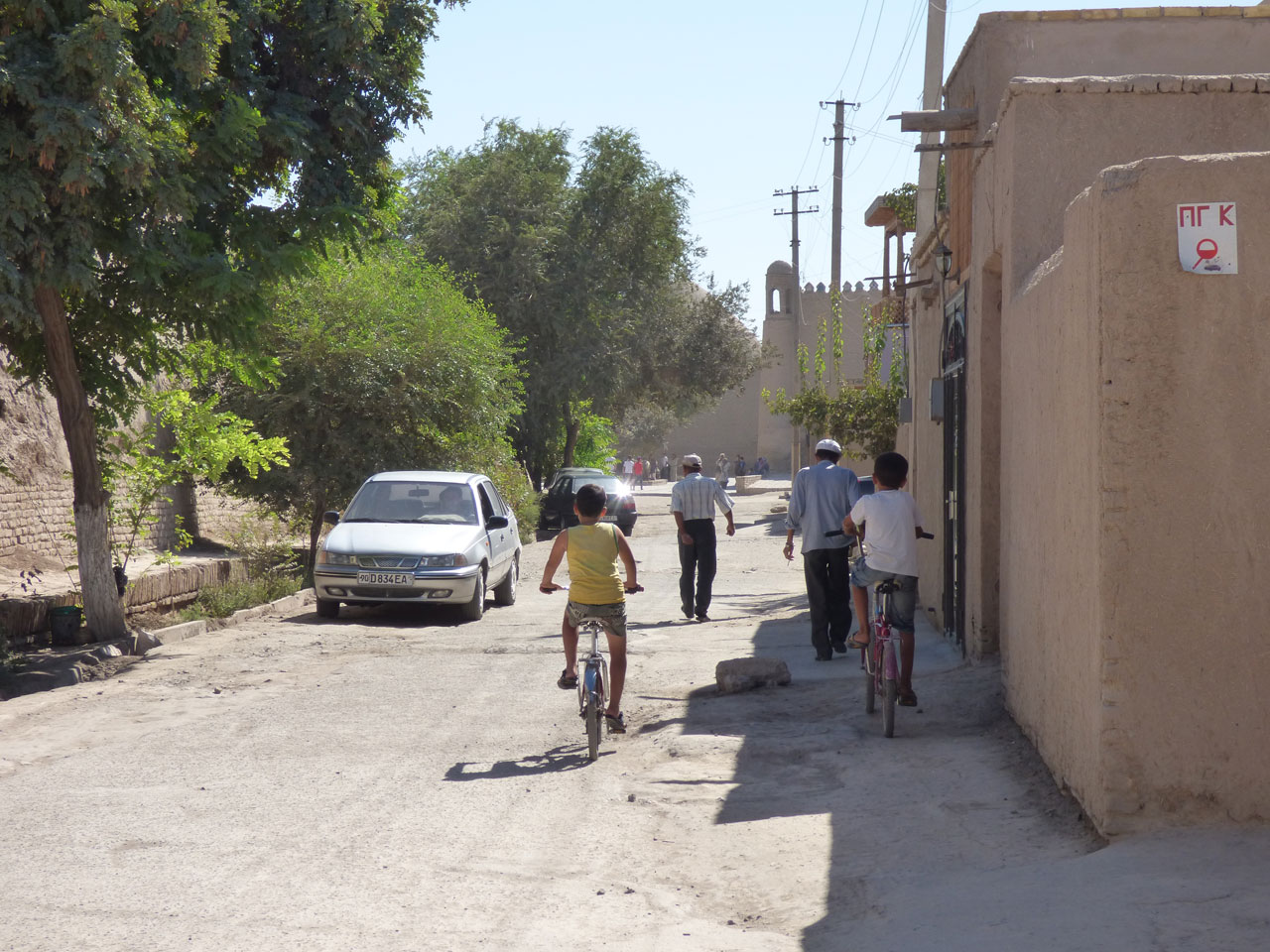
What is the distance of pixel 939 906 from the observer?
15.3ft

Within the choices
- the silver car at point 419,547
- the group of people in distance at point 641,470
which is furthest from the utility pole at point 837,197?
the group of people in distance at point 641,470

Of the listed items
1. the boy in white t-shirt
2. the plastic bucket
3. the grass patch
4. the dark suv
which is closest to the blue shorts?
the boy in white t-shirt

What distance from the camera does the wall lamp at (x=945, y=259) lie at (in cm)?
1133

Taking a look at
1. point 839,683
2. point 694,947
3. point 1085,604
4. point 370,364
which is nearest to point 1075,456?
point 1085,604

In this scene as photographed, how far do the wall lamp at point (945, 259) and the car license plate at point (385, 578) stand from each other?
6228 mm

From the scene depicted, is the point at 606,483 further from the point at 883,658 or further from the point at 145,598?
the point at 883,658

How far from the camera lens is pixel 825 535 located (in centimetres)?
1050

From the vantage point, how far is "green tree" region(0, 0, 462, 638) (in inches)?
368

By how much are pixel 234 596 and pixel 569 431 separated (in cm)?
2392

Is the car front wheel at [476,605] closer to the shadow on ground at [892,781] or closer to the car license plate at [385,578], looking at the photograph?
the car license plate at [385,578]

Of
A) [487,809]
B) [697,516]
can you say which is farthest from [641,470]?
[487,809]

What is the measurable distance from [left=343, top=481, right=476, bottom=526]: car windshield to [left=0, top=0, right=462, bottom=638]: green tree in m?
3.30

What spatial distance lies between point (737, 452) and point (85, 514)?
62326 mm

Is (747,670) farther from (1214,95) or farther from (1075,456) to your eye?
(1214,95)
